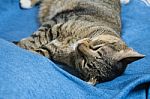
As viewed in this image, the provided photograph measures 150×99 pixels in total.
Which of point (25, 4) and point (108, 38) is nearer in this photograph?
point (108, 38)

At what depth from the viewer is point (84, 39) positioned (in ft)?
4.88

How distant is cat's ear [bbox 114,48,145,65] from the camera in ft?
4.37

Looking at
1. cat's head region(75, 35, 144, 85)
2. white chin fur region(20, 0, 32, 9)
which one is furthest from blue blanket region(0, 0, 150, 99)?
white chin fur region(20, 0, 32, 9)

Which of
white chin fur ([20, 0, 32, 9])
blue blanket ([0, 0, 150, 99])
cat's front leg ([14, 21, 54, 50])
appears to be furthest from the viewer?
white chin fur ([20, 0, 32, 9])

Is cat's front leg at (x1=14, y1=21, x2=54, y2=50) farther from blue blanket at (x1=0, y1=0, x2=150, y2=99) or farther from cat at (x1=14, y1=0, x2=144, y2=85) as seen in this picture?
blue blanket at (x1=0, y1=0, x2=150, y2=99)

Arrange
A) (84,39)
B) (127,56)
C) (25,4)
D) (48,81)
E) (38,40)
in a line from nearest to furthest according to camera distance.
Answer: (48,81), (127,56), (84,39), (38,40), (25,4)

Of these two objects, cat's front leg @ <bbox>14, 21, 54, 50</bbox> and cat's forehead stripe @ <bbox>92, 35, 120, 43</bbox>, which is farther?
cat's front leg @ <bbox>14, 21, 54, 50</bbox>

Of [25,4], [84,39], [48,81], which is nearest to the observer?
[48,81]

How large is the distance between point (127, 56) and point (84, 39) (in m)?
0.23

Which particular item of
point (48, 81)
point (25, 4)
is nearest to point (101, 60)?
point (48, 81)

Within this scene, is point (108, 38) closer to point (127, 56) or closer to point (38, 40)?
point (127, 56)

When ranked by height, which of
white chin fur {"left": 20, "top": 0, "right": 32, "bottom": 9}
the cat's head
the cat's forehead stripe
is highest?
white chin fur {"left": 20, "top": 0, "right": 32, "bottom": 9}

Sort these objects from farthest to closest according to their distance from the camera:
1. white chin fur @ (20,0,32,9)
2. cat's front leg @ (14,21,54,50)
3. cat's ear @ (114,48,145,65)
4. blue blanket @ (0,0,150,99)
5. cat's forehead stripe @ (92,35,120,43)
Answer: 1. white chin fur @ (20,0,32,9)
2. cat's front leg @ (14,21,54,50)
3. cat's forehead stripe @ (92,35,120,43)
4. cat's ear @ (114,48,145,65)
5. blue blanket @ (0,0,150,99)

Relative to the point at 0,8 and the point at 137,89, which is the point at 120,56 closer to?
the point at 137,89
